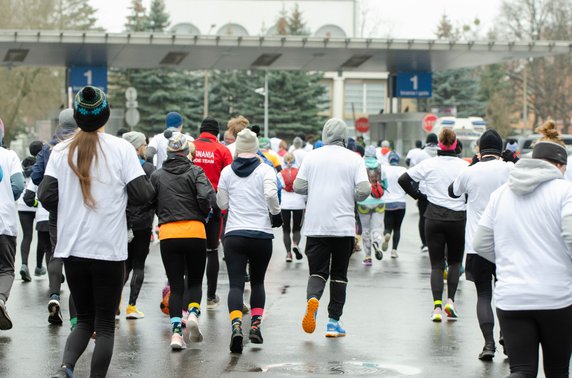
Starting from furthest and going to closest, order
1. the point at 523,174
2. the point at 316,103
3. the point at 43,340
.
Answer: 1. the point at 316,103
2. the point at 43,340
3. the point at 523,174

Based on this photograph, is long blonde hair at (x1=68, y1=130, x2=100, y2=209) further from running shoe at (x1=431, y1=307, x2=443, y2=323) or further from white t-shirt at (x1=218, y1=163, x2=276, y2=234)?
running shoe at (x1=431, y1=307, x2=443, y2=323)

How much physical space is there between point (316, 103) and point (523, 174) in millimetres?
65257

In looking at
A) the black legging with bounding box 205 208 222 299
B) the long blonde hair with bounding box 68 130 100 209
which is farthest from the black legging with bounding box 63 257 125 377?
the black legging with bounding box 205 208 222 299

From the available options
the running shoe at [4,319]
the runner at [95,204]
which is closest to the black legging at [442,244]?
the running shoe at [4,319]

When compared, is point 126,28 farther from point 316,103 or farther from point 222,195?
point 222,195

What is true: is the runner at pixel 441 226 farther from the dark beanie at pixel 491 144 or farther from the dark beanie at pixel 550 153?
the dark beanie at pixel 550 153

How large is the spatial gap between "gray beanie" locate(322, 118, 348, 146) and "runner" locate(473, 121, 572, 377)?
4.07 m

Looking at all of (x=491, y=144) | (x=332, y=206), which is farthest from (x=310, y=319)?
(x=491, y=144)

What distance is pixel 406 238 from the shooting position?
2278 cm

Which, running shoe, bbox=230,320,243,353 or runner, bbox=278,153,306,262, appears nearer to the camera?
running shoe, bbox=230,320,243,353

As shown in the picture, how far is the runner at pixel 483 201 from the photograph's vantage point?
9.80 m

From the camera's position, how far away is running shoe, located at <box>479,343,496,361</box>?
9641mm

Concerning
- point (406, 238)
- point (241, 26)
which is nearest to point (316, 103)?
point (241, 26)

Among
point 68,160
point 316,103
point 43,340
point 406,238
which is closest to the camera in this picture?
point 68,160
